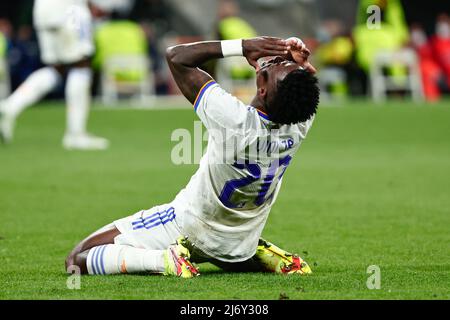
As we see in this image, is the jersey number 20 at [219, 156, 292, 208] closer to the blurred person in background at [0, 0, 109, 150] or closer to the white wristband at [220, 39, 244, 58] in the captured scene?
the white wristband at [220, 39, 244, 58]

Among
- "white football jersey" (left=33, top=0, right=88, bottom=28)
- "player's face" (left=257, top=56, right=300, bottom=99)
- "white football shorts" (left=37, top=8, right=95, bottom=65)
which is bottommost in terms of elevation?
"player's face" (left=257, top=56, right=300, bottom=99)

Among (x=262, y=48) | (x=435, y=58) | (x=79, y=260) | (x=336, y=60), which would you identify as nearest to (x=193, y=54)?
(x=262, y=48)

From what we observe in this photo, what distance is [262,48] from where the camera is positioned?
574cm

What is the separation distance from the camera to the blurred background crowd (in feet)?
80.5

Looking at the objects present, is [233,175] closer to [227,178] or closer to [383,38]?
[227,178]

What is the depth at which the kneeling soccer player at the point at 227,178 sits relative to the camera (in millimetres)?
5684

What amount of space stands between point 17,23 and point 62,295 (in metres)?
23.4

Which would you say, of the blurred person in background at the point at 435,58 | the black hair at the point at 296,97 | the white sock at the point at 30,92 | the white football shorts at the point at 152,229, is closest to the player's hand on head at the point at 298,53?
the black hair at the point at 296,97

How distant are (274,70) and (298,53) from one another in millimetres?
201

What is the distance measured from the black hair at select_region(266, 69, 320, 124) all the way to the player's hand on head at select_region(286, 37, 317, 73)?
150 millimetres

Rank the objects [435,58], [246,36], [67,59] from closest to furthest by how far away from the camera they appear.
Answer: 1. [67,59]
2. [246,36]
3. [435,58]

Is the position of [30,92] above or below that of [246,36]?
below

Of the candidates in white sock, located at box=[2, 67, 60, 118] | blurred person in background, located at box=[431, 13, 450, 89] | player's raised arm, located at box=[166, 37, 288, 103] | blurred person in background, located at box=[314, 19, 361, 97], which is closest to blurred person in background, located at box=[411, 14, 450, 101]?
blurred person in background, located at box=[431, 13, 450, 89]
